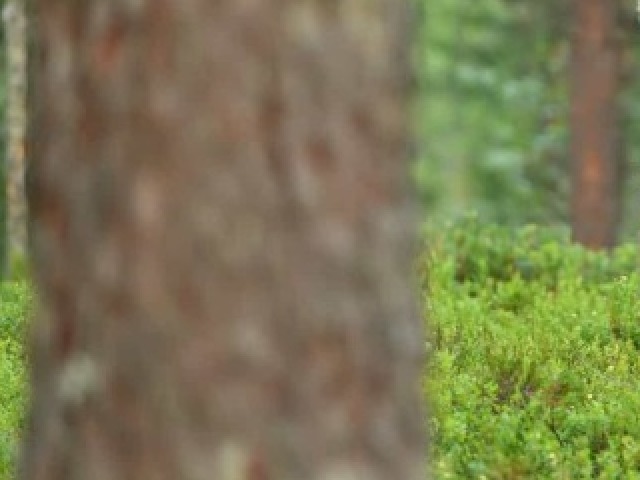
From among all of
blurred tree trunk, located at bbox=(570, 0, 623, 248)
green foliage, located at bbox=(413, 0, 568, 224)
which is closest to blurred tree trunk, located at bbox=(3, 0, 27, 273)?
blurred tree trunk, located at bbox=(570, 0, 623, 248)

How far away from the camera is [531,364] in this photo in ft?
27.9

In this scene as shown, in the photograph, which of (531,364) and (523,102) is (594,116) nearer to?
(523,102)

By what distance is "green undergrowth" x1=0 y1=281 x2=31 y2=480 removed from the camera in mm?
6948

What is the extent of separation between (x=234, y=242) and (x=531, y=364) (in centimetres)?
550

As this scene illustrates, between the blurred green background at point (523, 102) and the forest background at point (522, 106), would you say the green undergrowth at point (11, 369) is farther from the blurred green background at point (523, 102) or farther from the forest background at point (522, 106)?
the blurred green background at point (523, 102)

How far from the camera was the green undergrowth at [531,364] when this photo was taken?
699cm

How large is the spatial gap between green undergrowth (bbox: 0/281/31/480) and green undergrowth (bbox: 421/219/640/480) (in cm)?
197

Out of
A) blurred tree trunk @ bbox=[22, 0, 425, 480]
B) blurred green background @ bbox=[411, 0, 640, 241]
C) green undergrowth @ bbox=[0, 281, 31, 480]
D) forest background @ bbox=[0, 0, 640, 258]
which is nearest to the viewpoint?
blurred tree trunk @ bbox=[22, 0, 425, 480]

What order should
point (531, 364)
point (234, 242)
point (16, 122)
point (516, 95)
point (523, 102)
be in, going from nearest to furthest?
point (234, 242) < point (531, 364) < point (16, 122) < point (516, 95) < point (523, 102)

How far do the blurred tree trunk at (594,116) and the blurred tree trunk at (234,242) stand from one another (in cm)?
1345

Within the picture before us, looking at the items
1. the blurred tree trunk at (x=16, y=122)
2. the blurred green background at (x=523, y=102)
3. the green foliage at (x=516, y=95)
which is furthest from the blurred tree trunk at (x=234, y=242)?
the green foliage at (x=516, y=95)

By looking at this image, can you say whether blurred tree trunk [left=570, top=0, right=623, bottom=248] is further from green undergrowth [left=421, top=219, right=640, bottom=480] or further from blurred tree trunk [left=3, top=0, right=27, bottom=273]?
blurred tree trunk [left=3, top=0, right=27, bottom=273]

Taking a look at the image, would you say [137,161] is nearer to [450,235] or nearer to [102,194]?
[102,194]

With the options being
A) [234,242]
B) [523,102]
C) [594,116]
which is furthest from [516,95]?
[234,242]
